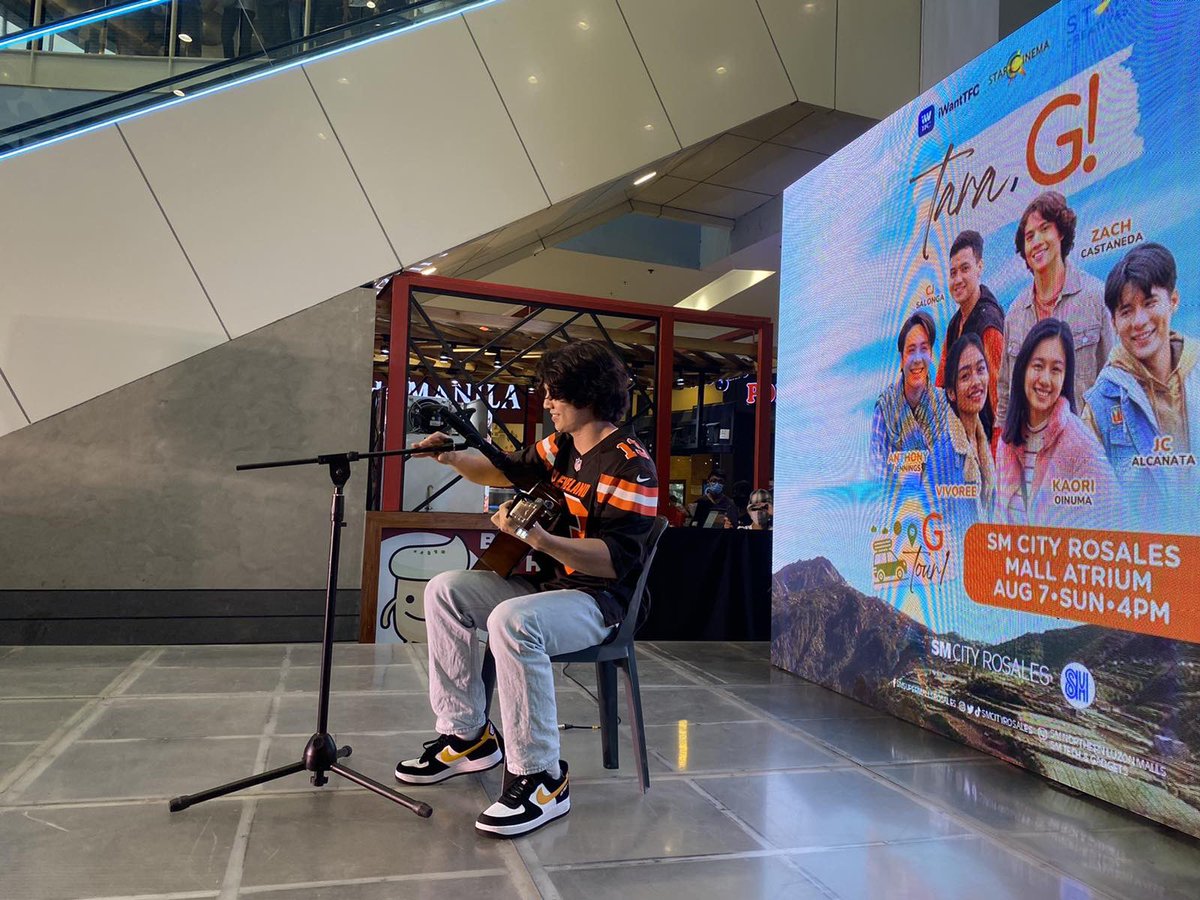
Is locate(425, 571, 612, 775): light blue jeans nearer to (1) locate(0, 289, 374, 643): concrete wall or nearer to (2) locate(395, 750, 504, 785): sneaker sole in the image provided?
(2) locate(395, 750, 504, 785): sneaker sole

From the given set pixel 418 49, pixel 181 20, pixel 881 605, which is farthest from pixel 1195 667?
pixel 181 20

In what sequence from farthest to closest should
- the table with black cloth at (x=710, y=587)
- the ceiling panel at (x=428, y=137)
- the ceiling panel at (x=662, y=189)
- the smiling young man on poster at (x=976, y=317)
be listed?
the ceiling panel at (x=662, y=189) → the table with black cloth at (x=710, y=587) → the ceiling panel at (x=428, y=137) → the smiling young man on poster at (x=976, y=317)

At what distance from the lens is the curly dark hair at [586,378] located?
94.0 inches

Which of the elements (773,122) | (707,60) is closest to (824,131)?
(773,122)

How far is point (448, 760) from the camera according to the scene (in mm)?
2443

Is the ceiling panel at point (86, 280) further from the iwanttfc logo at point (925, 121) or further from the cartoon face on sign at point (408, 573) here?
the iwanttfc logo at point (925, 121)

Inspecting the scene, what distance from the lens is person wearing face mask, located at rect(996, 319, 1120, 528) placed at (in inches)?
99.6

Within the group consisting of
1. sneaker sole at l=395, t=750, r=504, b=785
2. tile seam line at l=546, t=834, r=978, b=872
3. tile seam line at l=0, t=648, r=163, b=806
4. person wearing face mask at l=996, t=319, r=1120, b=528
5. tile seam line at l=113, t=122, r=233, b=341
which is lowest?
tile seam line at l=0, t=648, r=163, b=806

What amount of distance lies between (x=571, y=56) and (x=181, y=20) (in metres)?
2.40

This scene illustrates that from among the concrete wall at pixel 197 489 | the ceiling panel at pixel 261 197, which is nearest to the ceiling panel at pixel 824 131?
the ceiling panel at pixel 261 197

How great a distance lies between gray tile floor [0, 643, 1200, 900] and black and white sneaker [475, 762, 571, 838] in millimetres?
37

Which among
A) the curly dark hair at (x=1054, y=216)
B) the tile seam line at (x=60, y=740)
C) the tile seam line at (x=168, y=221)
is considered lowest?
the tile seam line at (x=60, y=740)

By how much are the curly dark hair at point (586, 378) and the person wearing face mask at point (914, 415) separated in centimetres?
143

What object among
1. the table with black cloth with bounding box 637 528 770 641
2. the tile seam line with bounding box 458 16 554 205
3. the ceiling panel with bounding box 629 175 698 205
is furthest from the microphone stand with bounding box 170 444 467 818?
the ceiling panel with bounding box 629 175 698 205
